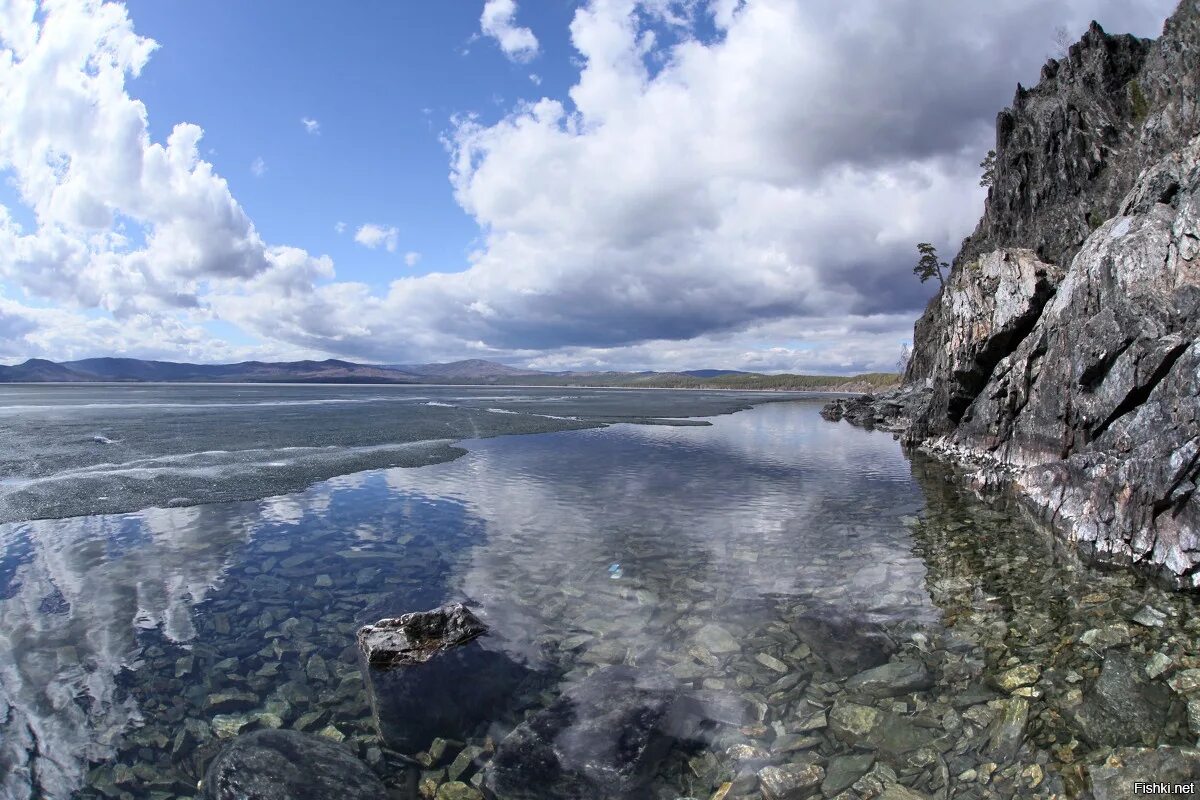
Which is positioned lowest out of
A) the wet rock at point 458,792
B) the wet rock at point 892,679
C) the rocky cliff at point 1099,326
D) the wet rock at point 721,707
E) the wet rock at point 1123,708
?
the wet rock at point 458,792

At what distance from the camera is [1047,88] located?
7694cm

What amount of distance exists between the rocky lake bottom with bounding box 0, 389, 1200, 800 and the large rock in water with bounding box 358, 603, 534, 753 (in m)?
0.16

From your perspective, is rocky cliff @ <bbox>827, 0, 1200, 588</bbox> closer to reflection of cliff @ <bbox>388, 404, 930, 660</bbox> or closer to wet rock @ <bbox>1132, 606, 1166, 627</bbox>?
wet rock @ <bbox>1132, 606, 1166, 627</bbox>

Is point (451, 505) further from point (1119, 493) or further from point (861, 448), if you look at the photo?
point (861, 448)

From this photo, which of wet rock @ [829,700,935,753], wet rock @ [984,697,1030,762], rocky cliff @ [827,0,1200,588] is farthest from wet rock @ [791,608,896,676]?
rocky cliff @ [827,0,1200,588]

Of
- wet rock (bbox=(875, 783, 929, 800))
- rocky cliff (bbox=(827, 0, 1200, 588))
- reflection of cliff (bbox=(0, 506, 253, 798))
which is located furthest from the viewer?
rocky cliff (bbox=(827, 0, 1200, 588))

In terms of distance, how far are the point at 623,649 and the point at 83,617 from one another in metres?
13.3

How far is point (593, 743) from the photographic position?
9.59 metres

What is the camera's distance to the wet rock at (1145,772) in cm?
799

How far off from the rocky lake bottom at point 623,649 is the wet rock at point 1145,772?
52mm

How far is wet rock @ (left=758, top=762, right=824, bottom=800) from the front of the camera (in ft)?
28.3

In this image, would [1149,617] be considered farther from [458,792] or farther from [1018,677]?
[458,792]

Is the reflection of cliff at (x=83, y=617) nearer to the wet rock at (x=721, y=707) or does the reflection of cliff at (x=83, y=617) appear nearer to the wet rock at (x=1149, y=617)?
the wet rock at (x=721, y=707)

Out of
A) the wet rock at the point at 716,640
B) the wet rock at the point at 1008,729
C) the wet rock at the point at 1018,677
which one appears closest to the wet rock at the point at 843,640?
the wet rock at the point at 716,640
